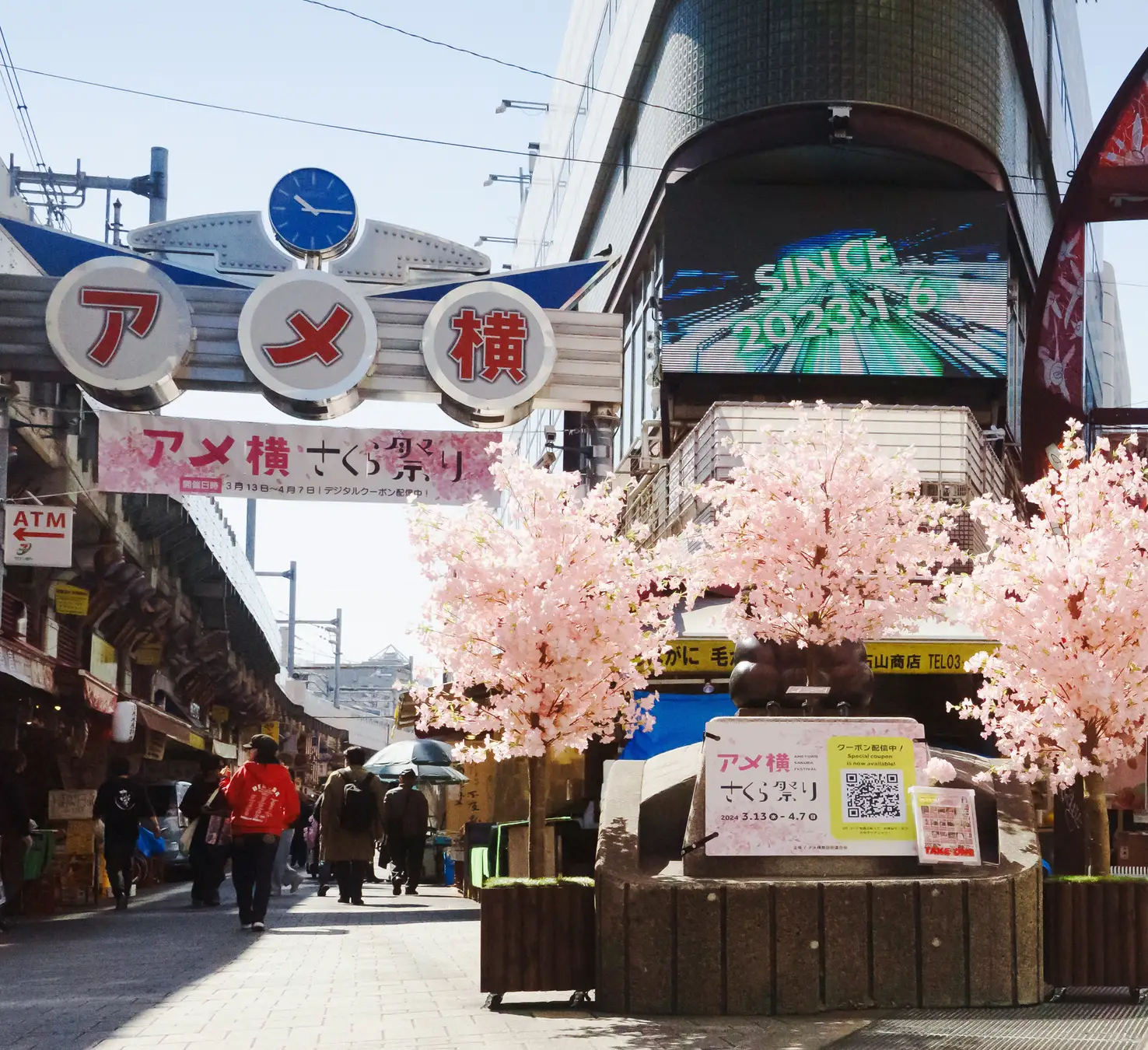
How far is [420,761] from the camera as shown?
1055 inches

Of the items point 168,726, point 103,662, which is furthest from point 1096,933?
point 103,662

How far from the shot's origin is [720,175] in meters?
23.1

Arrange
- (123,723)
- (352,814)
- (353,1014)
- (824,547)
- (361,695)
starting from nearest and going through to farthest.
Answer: (353,1014), (824,547), (352,814), (123,723), (361,695)

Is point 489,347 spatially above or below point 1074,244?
below

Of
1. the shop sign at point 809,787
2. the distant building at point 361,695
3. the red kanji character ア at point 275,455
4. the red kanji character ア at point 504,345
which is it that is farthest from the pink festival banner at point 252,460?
the distant building at point 361,695

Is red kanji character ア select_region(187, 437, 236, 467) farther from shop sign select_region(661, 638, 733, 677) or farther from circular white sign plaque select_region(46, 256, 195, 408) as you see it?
shop sign select_region(661, 638, 733, 677)

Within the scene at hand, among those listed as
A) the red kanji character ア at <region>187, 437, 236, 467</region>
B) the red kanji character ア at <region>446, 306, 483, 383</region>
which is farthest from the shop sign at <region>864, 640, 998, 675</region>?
the red kanji character ア at <region>187, 437, 236, 467</region>

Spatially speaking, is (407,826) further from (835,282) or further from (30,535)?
(835,282)

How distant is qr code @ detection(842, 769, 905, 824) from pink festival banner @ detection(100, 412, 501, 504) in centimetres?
1005

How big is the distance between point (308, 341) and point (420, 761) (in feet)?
32.4

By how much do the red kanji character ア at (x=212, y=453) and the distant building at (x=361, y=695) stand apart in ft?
135

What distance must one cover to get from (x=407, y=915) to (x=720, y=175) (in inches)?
460

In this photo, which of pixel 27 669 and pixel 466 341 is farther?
pixel 466 341

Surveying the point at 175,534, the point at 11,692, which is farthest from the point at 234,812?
the point at 175,534
